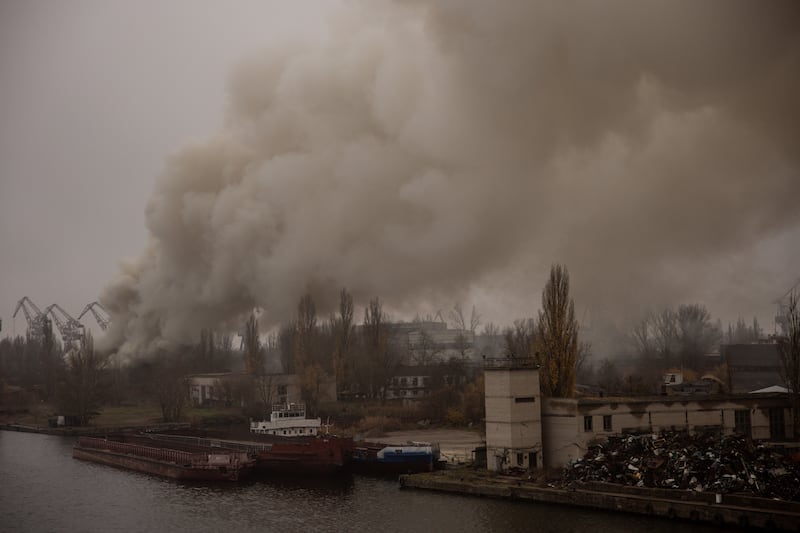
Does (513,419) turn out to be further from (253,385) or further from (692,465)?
(253,385)

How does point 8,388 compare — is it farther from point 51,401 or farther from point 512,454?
point 512,454

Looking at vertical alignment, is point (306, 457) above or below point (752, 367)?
below

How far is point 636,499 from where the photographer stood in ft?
75.0

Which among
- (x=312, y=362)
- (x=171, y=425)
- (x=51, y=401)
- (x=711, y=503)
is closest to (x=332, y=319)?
(x=312, y=362)

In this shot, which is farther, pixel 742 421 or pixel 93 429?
pixel 93 429

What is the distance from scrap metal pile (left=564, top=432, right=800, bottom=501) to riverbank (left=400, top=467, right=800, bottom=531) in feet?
1.67

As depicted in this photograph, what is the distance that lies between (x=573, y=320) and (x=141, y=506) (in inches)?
702

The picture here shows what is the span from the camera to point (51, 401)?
72500 mm

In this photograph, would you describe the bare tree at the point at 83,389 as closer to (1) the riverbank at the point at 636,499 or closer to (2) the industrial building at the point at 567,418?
(1) the riverbank at the point at 636,499

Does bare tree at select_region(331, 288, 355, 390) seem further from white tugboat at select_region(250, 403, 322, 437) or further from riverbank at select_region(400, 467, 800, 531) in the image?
riverbank at select_region(400, 467, 800, 531)

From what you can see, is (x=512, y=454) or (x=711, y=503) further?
(x=512, y=454)

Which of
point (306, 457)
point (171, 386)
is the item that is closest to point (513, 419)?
point (306, 457)

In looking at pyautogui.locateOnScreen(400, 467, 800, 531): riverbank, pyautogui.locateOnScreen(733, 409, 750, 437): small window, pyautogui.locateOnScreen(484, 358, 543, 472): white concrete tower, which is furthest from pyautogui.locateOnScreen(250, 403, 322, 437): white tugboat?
pyautogui.locateOnScreen(733, 409, 750, 437): small window

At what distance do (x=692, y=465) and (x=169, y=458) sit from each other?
75.6 feet
